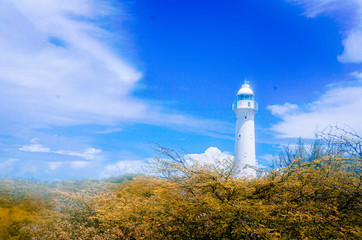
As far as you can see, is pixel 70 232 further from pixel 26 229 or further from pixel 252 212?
pixel 252 212

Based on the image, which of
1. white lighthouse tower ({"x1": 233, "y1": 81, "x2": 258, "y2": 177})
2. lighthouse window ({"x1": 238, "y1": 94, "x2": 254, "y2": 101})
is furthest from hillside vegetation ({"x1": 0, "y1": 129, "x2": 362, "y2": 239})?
lighthouse window ({"x1": 238, "y1": 94, "x2": 254, "y2": 101})

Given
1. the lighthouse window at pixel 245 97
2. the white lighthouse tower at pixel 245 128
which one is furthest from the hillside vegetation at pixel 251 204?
the lighthouse window at pixel 245 97

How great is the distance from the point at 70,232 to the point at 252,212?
6889 mm

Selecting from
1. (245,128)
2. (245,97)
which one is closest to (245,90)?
(245,97)

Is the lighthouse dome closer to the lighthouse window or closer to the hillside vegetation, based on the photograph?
the lighthouse window

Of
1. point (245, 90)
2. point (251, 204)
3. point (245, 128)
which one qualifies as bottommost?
point (251, 204)

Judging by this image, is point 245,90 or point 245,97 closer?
point 245,97

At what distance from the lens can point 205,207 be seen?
5930 millimetres

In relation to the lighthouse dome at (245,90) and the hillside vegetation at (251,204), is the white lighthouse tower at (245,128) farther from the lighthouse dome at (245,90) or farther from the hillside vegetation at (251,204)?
the hillside vegetation at (251,204)

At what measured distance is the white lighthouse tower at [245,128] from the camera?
22.0m

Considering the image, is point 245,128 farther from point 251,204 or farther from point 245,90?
point 251,204

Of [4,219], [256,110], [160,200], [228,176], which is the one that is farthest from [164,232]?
[256,110]

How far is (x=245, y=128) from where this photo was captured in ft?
73.8

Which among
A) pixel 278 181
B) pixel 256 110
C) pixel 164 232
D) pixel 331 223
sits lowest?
pixel 164 232
